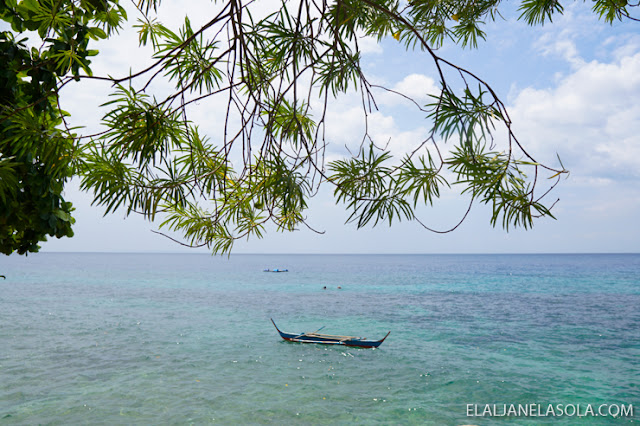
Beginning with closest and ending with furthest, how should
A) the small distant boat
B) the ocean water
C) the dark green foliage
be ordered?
the dark green foliage < the ocean water < the small distant boat

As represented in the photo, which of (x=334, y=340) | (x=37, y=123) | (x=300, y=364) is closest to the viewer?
(x=37, y=123)

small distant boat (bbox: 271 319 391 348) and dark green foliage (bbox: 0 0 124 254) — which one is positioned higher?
dark green foliage (bbox: 0 0 124 254)

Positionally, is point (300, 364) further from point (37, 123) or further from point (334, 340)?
point (37, 123)

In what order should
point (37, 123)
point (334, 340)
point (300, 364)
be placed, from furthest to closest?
point (334, 340), point (300, 364), point (37, 123)

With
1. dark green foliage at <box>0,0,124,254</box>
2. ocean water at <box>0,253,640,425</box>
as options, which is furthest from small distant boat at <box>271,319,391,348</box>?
dark green foliage at <box>0,0,124,254</box>

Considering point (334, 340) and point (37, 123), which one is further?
point (334, 340)

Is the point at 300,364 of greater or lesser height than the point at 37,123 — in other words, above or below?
below

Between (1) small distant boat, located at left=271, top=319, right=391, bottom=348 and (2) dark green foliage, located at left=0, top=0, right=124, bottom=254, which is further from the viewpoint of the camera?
(1) small distant boat, located at left=271, top=319, right=391, bottom=348

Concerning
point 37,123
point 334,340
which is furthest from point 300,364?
point 37,123

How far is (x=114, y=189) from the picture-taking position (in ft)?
6.75

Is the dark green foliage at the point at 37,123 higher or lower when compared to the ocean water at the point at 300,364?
higher

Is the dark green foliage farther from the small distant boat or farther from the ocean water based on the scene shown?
the small distant boat

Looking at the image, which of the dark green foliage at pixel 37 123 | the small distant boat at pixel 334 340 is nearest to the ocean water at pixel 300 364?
the small distant boat at pixel 334 340

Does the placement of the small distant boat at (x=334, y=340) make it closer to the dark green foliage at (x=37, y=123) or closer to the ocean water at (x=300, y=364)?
the ocean water at (x=300, y=364)
